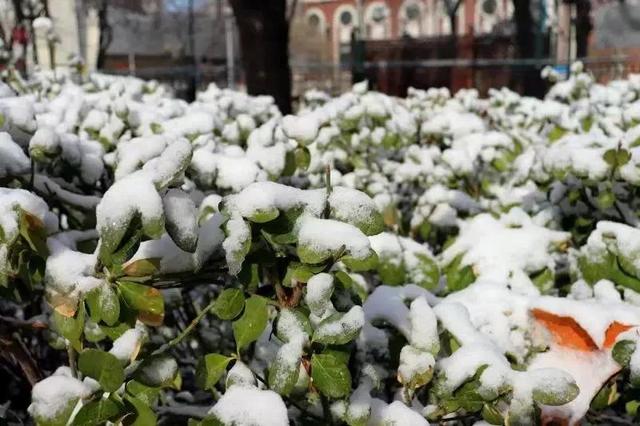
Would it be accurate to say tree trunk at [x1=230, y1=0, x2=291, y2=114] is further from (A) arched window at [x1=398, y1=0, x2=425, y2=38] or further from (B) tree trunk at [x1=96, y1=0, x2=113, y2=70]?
(A) arched window at [x1=398, y1=0, x2=425, y2=38]

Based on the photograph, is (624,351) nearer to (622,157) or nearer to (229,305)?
(229,305)

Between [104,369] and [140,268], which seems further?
[140,268]

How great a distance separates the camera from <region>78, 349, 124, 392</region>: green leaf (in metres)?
1.06

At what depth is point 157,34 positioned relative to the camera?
95.7 ft

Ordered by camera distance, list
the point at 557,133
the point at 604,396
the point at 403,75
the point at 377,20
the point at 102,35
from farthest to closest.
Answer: the point at 377,20 < the point at 403,75 < the point at 102,35 < the point at 557,133 < the point at 604,396

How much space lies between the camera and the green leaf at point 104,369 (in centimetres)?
106

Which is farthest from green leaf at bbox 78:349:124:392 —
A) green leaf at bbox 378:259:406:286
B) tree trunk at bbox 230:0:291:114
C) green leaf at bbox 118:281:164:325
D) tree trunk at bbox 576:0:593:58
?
tree trunk at bbox 576:0:593:58

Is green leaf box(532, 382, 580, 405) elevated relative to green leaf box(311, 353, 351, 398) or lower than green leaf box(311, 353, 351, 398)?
lower

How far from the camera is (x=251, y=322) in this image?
1.15 meters

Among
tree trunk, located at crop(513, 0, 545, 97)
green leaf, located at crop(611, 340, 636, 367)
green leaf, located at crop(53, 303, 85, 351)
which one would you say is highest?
tree trunk, located at crop(513, 0, 545, 97)

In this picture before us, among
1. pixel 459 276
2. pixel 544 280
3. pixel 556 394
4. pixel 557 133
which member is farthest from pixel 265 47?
pixel 556 394

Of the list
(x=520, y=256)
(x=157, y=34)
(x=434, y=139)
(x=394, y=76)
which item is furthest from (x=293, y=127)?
(x=157, y=34)

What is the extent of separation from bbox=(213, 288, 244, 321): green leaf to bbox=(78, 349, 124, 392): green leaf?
0.16m

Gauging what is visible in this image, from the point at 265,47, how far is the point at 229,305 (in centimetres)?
619
